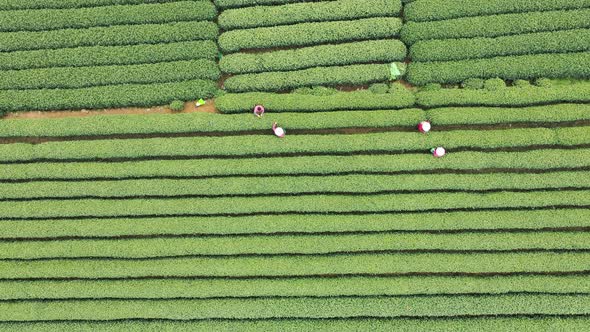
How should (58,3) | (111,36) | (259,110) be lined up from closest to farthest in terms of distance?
(259,110)
(111,36)
(58,3)

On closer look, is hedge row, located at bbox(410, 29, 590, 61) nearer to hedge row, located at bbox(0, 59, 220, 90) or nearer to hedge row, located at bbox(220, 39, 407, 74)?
hedge row, located at bbox(220, 39, 407, 74)

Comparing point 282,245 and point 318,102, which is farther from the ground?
point 318,102

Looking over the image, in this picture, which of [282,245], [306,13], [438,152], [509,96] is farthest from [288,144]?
[509,96]

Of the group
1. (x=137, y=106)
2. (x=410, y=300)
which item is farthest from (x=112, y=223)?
(x=410, y=300)

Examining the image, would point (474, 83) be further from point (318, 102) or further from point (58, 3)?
point (58, 3)

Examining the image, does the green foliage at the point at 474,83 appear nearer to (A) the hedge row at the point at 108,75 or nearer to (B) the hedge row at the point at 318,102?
(B) the hedge row at the point at 318,102

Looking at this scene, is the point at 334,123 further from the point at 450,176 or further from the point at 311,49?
the point at 450,176

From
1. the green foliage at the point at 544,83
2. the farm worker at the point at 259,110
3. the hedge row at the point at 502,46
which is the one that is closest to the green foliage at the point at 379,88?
the hedge row at the point at 502,46

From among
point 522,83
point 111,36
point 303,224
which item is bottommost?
point 303,224
